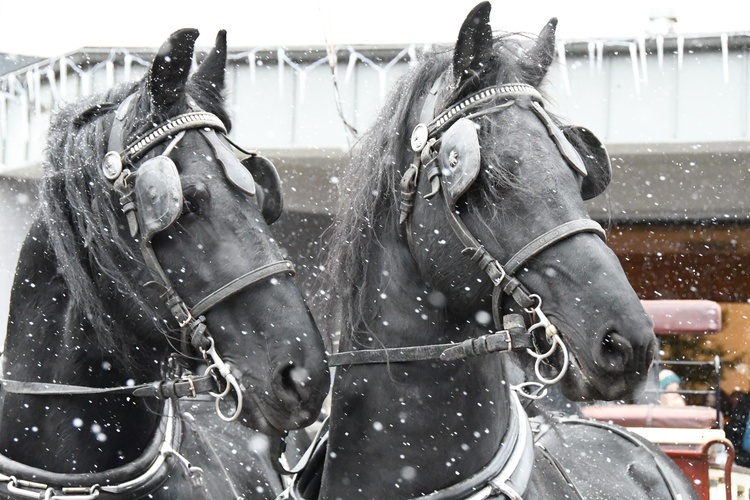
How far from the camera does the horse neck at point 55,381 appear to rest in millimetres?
2604

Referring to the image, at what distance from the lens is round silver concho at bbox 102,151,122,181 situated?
8.34 feet

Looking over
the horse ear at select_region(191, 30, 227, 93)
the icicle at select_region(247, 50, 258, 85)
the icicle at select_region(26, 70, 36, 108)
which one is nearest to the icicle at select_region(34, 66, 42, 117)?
the icicle at select_region(26, 70, 36, 108)

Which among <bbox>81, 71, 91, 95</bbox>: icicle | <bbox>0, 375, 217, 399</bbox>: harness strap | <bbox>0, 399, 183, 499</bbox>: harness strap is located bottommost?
<bbox>0, 399, 183, 499</bbox>: harness strap

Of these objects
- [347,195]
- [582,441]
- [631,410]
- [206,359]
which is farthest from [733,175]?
[206,359]

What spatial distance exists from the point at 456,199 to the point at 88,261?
1.10 meters

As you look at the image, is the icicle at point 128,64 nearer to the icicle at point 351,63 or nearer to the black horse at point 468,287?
the icicle at point 351,63

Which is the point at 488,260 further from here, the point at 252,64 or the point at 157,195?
the point at 252,64

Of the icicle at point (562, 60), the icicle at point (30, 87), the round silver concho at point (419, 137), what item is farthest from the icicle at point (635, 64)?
the round silver concho at point (419, 137)

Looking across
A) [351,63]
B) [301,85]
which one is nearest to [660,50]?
[351,63]

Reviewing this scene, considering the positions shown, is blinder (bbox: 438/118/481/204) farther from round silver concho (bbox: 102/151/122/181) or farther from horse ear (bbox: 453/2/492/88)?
round silver concho (bbox: 102/151/122/181)

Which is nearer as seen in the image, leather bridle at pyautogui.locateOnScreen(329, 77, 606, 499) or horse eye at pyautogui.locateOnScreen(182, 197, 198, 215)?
leather bridle at pyautogui.locateOnScreen(329, 77, 606, 499)

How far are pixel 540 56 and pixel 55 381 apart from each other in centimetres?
181

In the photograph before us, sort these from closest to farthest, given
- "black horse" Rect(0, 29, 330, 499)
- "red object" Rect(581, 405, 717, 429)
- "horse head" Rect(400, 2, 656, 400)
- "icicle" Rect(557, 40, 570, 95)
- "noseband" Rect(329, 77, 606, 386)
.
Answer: "horse head" Rect(400, 2, 656, 400) < "noseband" Rect(329, 77, 606, 386) < "black horse" Rect(0, 29, 330, 499) < "red object" Rect(581, 405, 717, 429) < "icicle" Rect(557, 40, 570, 95)

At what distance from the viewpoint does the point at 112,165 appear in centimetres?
256
